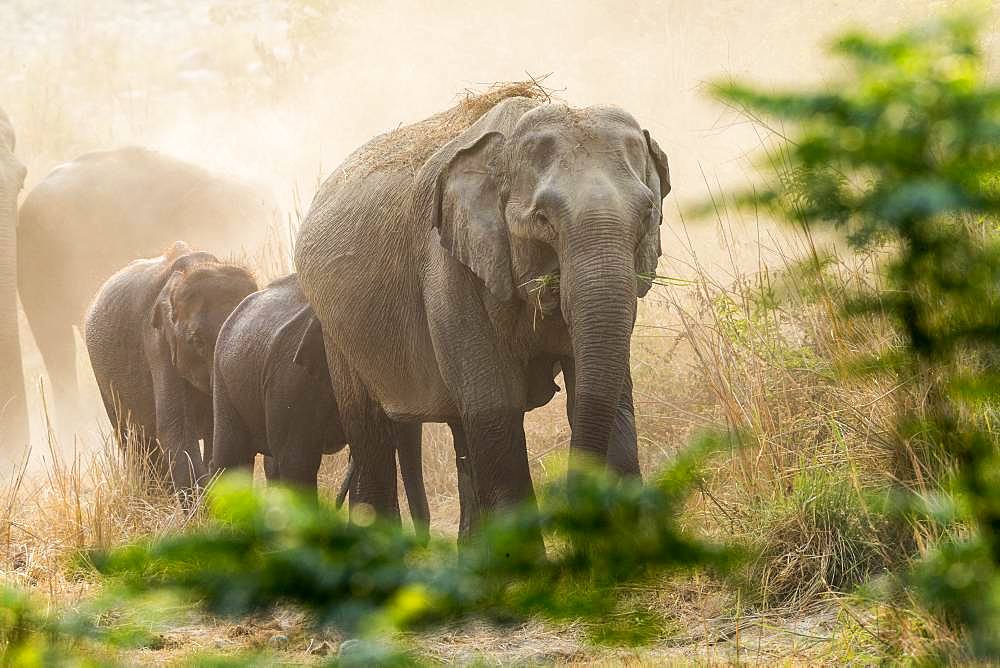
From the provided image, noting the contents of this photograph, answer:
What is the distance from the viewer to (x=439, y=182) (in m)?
6.88

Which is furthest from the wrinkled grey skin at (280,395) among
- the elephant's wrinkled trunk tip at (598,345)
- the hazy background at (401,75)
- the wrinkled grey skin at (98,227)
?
the wrinkled grey skin at (98,227)

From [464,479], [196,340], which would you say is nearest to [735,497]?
[464,479]

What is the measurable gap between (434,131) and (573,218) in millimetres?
1779

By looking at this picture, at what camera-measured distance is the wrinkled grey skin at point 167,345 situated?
32.9 ft

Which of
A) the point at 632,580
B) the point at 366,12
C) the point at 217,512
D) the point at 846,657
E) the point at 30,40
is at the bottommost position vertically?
the point at 846,657

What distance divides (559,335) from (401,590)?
466cm

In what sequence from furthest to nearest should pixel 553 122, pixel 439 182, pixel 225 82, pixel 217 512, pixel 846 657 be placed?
pixel 225 82 → pixel 439 182 → pixel 553 122 → pixel 846 657 → pixel 217 512

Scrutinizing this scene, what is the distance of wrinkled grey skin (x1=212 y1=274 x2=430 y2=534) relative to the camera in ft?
28.7

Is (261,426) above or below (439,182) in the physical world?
below

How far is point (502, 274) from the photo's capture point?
6504 mm

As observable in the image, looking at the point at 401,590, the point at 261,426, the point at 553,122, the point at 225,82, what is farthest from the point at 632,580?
the point at 225,82

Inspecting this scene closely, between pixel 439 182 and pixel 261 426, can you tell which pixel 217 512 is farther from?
pixel 261 426

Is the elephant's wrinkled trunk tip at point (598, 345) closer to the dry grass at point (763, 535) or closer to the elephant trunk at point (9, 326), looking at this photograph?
the dry grass at point (763, 535)

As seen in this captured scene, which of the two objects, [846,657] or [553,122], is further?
[553,122]
